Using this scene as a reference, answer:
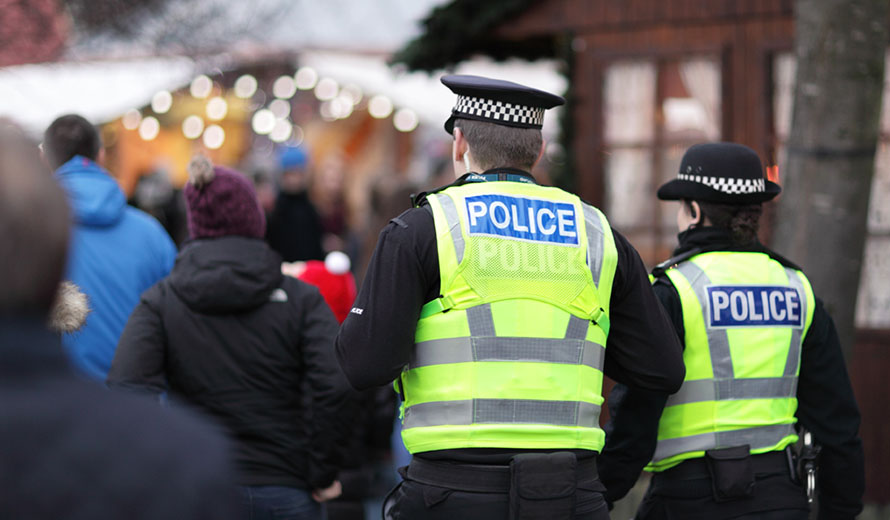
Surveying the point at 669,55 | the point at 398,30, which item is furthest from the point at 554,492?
the point at 398,30

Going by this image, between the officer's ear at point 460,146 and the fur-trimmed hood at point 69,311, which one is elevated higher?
the officer's ear at point 460,146

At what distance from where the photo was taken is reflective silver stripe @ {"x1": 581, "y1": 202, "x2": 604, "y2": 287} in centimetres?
314

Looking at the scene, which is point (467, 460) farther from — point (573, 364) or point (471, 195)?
point (471, 195)

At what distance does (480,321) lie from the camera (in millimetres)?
3002

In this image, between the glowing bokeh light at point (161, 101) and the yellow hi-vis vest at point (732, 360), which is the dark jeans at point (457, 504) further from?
the glowing bokeh light at point (161, 101)

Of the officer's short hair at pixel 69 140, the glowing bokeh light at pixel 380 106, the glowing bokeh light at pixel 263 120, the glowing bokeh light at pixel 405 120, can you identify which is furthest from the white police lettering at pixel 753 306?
the glowing bokeh light at pixel 263 120

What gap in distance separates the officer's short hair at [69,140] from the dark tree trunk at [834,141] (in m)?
2.97

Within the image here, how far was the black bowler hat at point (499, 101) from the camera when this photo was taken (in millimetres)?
3174

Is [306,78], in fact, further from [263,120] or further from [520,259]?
[520,259]

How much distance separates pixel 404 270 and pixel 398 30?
21.0 metres

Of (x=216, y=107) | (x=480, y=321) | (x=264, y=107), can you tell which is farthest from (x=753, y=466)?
(x=216, y=107)

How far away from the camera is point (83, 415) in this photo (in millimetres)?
1459

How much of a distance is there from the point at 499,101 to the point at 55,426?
1.97 m

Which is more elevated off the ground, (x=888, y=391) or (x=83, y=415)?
(x=83, y=415)
